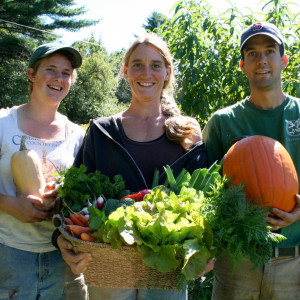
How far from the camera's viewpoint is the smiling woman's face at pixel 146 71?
264 centimetres

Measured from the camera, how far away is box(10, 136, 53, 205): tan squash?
2.63m

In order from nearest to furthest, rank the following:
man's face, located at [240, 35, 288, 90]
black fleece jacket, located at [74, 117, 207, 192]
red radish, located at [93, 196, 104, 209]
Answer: red radish, located at [93, 196, 104, 209]
black fleece jacket, located at [74, 117, 207, 192]
man's face, located at [240, 35, 288, 90]

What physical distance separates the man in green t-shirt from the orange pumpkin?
40cm

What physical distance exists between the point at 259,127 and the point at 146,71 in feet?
3.10

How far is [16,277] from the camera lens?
260 cm

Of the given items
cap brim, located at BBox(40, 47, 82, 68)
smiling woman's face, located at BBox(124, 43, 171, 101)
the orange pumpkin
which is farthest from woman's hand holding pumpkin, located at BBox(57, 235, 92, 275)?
cap brim, located at BBox(40, 47, 82, 68)

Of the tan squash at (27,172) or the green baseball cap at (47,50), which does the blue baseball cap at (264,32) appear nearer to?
the green baseball cap at (47,50)

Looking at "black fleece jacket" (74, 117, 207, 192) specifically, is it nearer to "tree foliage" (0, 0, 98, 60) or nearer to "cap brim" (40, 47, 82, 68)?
"cap brim" (40, 47, 82, 68)

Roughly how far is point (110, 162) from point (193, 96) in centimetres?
211

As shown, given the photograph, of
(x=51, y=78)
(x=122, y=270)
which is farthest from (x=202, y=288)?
(x=51, y=78)

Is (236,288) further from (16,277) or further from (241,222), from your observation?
(16,277)

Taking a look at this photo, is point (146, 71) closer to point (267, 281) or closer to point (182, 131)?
point (182, 131)

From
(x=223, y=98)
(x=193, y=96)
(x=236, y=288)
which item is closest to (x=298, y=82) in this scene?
(x=223, y=98)

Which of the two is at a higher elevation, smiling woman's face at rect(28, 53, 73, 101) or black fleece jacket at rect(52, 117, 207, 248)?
smiling woman's face at rect(28, 53, 73, 101)
